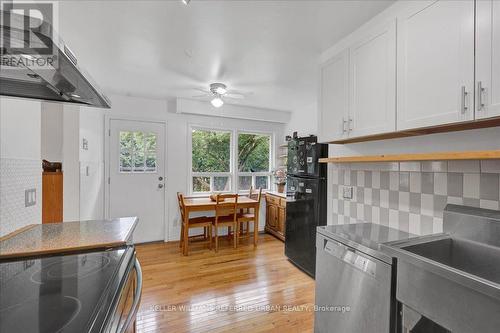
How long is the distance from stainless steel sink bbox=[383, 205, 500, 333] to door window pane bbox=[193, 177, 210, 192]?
10.9 ft

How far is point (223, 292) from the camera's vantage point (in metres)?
2.32

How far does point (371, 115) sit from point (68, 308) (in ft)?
5.76

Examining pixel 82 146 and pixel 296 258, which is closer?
pixel 82 146

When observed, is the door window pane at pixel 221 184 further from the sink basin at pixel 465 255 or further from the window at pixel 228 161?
the sink basin at pixel 465 255

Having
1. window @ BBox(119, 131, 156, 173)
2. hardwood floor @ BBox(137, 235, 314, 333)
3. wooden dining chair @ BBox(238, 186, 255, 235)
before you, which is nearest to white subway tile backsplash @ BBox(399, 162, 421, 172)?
hardwood floor @ BBox(137, 235, 314, 333)

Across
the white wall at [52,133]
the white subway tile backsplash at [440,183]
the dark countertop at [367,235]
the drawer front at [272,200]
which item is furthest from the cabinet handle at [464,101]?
the white wall at [52,133]

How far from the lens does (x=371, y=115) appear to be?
1.55m

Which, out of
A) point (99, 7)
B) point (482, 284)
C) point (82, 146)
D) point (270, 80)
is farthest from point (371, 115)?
point (82, 146)

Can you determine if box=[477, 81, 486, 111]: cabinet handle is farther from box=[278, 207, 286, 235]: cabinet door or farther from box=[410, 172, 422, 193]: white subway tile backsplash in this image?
box=[278, 207, 286, 235]: cabinet door

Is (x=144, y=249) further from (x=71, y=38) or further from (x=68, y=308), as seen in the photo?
(x=68, y=308)

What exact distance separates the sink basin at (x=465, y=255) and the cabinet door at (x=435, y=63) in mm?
633

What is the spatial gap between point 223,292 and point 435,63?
2427 millimetres

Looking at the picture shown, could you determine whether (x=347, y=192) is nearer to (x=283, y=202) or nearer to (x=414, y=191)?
(x=414, y=191)

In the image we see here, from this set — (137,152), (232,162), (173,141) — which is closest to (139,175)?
(137,152)
